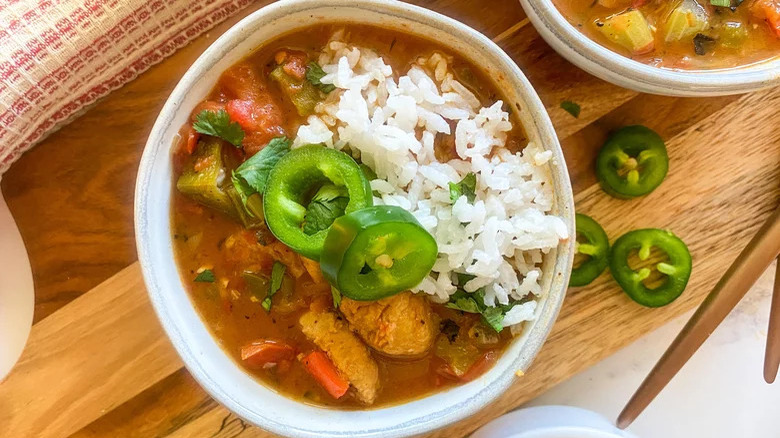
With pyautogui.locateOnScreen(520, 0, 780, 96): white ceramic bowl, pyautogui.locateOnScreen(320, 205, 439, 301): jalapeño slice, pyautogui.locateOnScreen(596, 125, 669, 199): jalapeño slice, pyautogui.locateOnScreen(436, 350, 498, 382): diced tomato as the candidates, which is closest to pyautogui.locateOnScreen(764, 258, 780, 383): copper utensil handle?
pyautogui.locateOnScreen(596, 125, 669, 199): jalapeño slice

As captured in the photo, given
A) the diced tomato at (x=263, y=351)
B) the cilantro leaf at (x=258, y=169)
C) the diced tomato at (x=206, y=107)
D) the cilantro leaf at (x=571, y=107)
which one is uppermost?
the diced tomato at (x=206, y=107)

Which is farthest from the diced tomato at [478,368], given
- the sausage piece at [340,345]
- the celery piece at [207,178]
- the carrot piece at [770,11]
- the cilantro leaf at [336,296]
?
the carrot piece at [770,11]

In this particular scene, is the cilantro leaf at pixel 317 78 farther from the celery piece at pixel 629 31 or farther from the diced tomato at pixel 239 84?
the celery piece at pixel 629 31

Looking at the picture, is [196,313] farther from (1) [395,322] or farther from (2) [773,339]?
(2) [773,339]

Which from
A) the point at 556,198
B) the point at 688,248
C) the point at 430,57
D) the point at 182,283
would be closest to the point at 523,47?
the point at 430,57

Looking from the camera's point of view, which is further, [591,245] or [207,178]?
[591,245]

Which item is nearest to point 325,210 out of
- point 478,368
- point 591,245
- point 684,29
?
point 478,368
